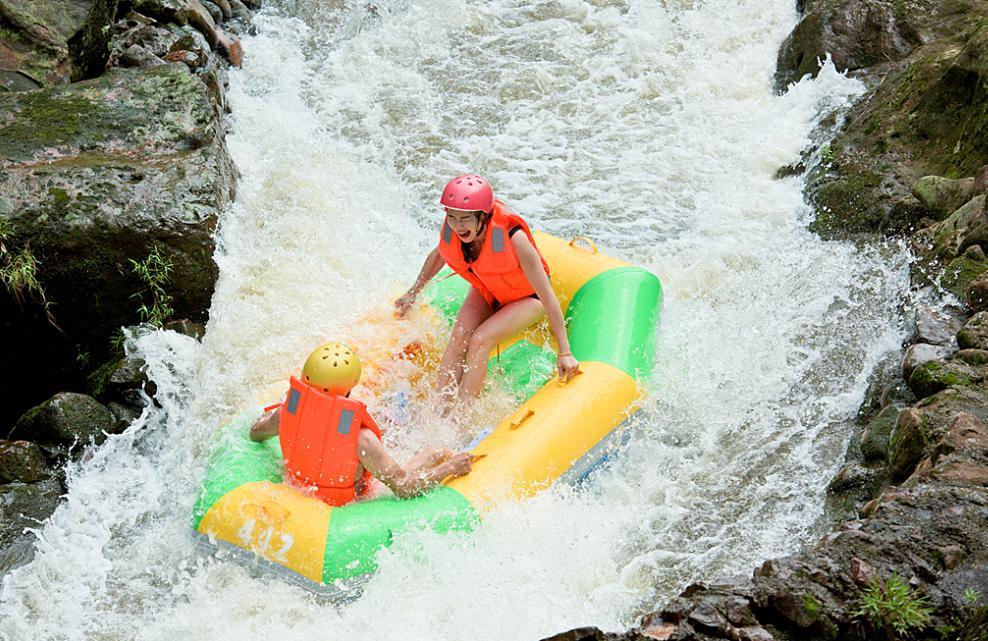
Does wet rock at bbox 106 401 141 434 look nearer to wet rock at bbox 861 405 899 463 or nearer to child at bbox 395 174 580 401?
child at bbox 395 174 580 401

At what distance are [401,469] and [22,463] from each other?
2249 millimetres

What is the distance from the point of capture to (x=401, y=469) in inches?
189

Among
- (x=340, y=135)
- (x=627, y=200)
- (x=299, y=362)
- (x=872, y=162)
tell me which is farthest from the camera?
(x=340, y=135)

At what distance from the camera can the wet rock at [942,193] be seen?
250 inches

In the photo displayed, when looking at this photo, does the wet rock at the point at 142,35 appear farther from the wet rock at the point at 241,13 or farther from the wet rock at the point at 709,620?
the wet rock at the point at 709,620

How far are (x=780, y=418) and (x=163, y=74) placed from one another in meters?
5.13

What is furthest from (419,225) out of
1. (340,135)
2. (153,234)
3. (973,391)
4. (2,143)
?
(973,391)

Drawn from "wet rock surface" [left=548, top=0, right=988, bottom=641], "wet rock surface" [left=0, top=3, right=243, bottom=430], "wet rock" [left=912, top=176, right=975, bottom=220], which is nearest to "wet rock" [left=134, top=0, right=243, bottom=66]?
"wet rock surface" [left=0, top=3, right=243, bottom=430]

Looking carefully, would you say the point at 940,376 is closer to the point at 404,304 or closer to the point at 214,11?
the point at 404,304

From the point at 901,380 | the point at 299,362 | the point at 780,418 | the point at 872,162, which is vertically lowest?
the point at 299,362

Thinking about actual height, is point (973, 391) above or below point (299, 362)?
above

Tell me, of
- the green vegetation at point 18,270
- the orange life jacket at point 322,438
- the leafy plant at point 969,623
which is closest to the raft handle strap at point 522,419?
the orange life jacket at point 322,438

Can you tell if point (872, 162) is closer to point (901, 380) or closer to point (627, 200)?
point (627, 200)

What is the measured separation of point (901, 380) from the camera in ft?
16.9
